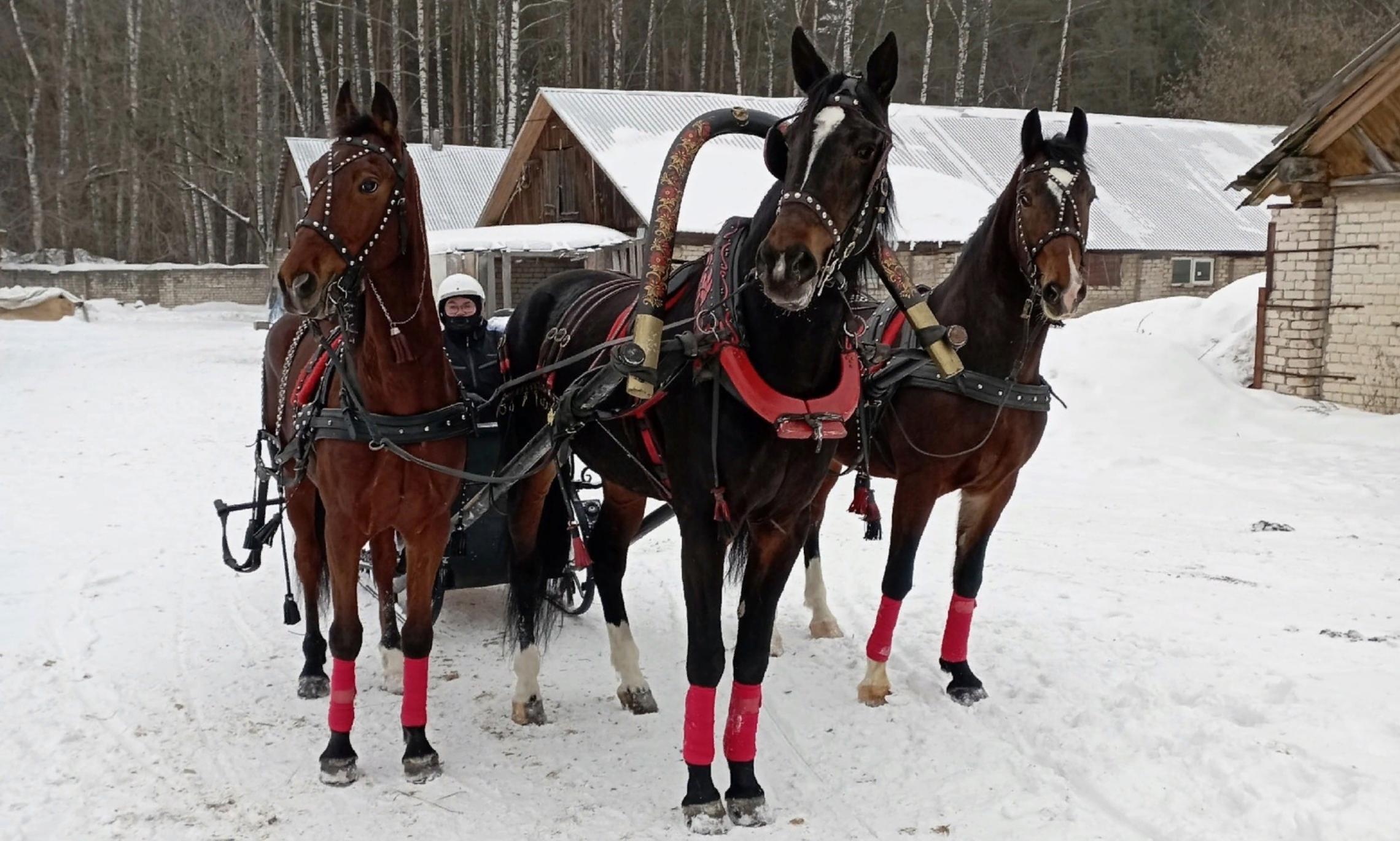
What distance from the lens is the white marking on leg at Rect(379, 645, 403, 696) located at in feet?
14.3

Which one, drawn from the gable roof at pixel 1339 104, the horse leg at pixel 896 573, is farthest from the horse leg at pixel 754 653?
the gable roof at pixel 1339 104

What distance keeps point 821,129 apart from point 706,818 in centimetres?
214

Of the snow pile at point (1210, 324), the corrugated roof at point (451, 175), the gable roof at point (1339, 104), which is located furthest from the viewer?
the corrugated roof at point (451, 175)

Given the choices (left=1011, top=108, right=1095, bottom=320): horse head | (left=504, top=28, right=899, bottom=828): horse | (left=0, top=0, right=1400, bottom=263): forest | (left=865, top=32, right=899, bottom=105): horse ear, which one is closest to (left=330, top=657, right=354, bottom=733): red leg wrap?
(left=504, top=28, right=899, bottom=828): horse

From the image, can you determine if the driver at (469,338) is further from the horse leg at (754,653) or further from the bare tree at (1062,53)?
the bare tree at (1062,53)

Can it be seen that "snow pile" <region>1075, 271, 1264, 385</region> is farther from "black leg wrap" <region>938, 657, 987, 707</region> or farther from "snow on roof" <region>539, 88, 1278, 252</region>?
"black leg wrap" <region>938, 657, 987, 707</region>

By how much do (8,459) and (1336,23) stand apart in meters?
34.6

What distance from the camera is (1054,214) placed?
3729mm

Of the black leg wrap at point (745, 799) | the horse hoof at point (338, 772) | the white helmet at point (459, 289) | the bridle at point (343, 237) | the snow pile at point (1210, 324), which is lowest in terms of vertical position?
the horse hoof at point (338, 772)

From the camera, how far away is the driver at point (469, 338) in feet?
15.4

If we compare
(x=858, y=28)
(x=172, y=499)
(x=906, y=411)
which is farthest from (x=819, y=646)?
(x=858, y=28)

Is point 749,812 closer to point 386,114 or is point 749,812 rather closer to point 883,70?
point 883,70

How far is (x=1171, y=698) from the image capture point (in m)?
3.90

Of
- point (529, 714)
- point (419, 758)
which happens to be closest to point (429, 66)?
point (529, 714)
